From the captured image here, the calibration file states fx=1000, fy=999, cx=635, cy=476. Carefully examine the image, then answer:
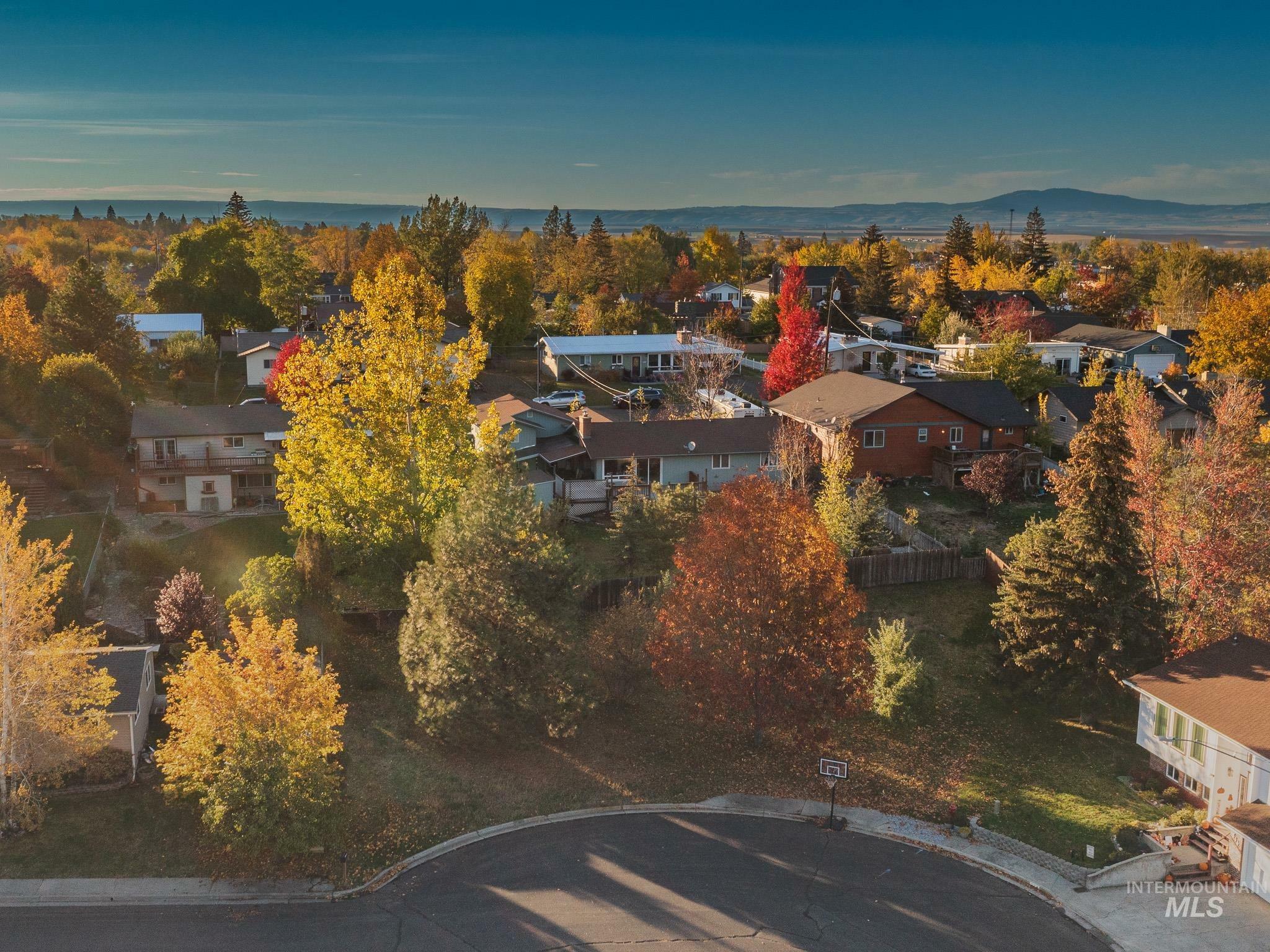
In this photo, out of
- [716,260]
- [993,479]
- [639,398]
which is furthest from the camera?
[716,260]

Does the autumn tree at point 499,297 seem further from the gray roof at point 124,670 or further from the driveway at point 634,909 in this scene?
the driveway at point 634,909

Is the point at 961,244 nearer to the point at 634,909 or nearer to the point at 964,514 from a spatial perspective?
the point at 964,514

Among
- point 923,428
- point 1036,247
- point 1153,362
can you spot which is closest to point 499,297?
point 923,428

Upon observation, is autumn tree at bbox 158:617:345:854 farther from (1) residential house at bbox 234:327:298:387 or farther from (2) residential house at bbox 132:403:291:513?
(1) residential house at bbox 234:327:298:387

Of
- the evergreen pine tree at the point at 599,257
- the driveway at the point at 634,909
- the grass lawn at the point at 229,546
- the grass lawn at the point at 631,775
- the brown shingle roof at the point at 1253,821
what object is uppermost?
the evergreen pine tree at the point at 599,257

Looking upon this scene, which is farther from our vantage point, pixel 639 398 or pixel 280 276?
pixel 280 276

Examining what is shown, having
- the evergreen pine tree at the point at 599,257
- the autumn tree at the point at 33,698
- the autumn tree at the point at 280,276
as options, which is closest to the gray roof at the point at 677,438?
the autumn tree at the point at 33,698

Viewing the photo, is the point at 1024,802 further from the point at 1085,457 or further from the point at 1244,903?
the point at 1085,457
